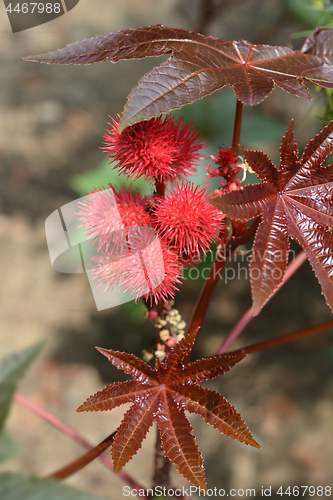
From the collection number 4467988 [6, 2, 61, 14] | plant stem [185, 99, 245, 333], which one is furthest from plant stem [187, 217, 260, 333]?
number 4467988 [6, 2, 61, 14]

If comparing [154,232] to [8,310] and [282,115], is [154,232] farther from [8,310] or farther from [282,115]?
[282,115]

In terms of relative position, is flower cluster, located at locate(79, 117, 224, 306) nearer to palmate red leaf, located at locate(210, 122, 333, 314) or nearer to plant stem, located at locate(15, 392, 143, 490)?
palmate red leaf, located at locate(210, 122, 333, 314)

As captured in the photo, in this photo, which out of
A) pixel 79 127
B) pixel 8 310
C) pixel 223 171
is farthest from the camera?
pixel 79 127

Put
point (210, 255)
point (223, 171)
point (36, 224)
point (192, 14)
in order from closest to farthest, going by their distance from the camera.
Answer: point (223, 171) < point (210, 255) < point (36, 224) < point (192, 14)

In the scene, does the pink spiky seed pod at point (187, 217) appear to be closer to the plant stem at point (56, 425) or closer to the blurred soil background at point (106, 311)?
the blurred soil background at point (106, 311)

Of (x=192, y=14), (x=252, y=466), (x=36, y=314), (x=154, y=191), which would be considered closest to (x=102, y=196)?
(x=154, y=191)

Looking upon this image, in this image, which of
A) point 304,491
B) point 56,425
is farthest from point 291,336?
point 304,491

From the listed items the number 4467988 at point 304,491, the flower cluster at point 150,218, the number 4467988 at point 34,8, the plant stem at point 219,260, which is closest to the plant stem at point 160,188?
the flower cluster at point 150,218
